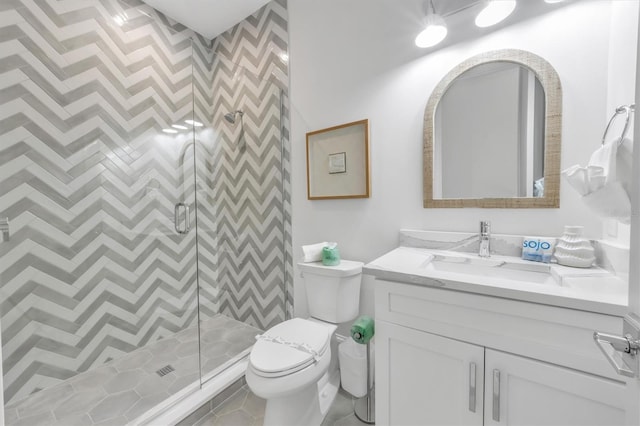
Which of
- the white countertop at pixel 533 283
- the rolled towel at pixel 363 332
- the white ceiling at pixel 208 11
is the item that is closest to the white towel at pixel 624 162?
the white countertop at pixel 533 283

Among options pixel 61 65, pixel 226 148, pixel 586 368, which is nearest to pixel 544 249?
pixel 586 368

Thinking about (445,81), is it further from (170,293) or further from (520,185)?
(170,293)

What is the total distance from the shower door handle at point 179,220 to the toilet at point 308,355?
114 centimetres

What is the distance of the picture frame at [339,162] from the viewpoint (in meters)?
1.60

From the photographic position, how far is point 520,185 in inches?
46.0

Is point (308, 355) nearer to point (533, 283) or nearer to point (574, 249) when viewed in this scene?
point (533, 283)

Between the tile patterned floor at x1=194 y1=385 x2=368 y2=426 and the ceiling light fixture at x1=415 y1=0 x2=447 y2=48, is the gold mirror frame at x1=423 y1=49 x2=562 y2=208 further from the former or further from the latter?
the tile patterned floor at x1=194 y1=385 x2=368 y2=426

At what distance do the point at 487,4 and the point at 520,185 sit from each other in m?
0.86

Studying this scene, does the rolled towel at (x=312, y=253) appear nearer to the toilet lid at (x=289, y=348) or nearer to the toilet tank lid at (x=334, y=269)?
the toilet tank lid at (x=334, y=269)

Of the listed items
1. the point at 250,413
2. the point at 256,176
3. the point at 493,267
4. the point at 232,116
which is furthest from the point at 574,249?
the point at 232,116

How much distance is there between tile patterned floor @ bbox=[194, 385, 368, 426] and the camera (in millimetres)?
1317

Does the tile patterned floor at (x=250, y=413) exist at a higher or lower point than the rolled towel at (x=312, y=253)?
lower

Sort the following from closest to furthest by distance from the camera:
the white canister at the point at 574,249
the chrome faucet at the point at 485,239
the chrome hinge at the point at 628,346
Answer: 1. the chrome hinge at the point at 628,346
2. the white canister at the point at 574,249
3. the chrome faucet at the point at 485,239

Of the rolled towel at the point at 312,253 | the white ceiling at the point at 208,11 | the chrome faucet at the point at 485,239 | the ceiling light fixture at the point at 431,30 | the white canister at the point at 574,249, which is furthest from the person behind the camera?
the white ceiling at the point at 208,11
